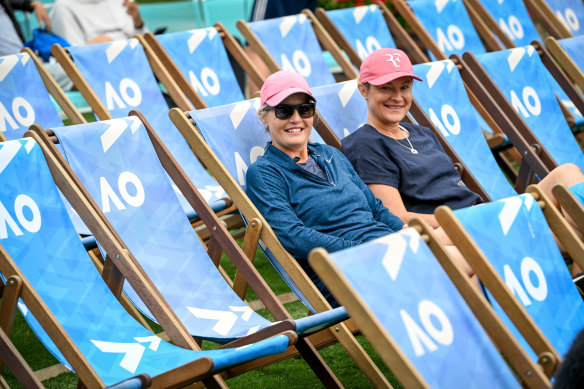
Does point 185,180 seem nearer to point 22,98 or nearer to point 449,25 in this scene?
point 22,98

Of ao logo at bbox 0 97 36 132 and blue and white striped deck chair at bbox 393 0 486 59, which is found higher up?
ao logo at bbox 0 97 36 132

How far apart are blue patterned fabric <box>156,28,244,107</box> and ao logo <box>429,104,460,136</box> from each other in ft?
3.85

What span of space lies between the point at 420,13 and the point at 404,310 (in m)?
4.09

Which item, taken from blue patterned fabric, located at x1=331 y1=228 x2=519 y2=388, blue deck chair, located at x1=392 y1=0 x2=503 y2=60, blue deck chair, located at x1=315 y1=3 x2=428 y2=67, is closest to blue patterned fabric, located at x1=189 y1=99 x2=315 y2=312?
blue patterned fabric, located at x1=331 y1=228 x2=519 y2=388

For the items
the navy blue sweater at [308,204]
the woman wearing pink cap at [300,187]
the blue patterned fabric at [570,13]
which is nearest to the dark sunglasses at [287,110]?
the woman wearing pink cap at [300,187]

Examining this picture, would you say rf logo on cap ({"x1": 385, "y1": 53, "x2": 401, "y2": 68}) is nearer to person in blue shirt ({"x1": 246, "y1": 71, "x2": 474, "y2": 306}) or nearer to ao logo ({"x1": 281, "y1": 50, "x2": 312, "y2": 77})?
person in blue shirt ({"x1": 246, "y1": 71, "x2": 474, "y2": 306})

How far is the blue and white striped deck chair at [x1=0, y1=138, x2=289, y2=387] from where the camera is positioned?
250 cm

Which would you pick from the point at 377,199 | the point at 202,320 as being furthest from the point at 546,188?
the point at 202,320

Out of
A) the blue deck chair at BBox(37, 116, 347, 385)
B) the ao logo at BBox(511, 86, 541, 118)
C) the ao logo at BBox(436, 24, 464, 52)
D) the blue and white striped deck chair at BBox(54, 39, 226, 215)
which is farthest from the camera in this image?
the ao logo at BBox(436, 24, 464, 52)

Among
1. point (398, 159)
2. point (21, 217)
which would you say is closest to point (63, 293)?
point (21, 217)

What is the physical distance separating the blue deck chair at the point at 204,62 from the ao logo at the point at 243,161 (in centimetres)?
119

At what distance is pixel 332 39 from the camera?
A: 17.5ft

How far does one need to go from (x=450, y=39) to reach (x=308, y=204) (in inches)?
119

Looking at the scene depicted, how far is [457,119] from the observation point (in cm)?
435
